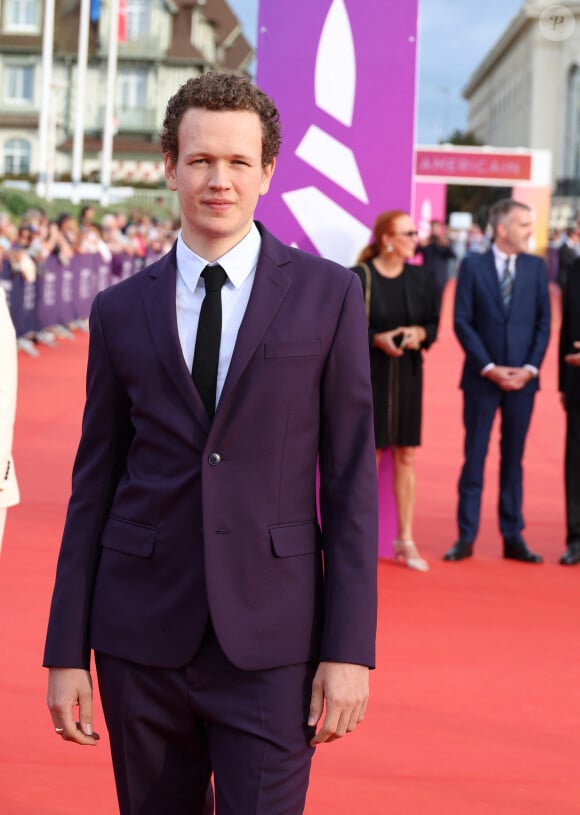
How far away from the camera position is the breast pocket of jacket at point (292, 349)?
288 centimetres

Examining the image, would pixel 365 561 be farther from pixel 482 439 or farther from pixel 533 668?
pixel 482 439

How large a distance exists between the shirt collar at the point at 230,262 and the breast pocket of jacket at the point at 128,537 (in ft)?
1.58

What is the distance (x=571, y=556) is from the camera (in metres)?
8.88

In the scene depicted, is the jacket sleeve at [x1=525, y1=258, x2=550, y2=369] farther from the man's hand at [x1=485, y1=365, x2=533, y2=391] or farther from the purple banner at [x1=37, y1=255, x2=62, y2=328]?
the purple banner at [x1=37, y1=255, x2=62, y2=328]

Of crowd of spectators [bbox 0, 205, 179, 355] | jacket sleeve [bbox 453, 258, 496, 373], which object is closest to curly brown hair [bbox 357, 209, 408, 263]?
jacket sleeve [bbox 453, 258, 496, 373]

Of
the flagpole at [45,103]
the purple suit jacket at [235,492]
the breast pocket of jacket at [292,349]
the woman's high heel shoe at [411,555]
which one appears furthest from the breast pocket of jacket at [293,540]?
the flagpole at [45,103]

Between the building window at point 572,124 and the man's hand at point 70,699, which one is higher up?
the building window at point 572,124

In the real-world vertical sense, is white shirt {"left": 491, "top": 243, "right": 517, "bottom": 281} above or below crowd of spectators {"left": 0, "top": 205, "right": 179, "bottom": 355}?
below

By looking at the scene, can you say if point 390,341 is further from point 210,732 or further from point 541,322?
point 210,732

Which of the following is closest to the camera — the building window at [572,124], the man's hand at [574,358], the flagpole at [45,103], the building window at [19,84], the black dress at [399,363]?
the black dress at [399,363]

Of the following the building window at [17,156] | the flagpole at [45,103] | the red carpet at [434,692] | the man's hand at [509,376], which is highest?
the building window at [17,156]

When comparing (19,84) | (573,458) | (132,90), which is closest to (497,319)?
(573,458)

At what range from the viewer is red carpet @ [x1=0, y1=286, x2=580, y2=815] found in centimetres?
491

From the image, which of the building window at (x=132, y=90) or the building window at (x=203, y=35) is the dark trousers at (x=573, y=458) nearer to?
the building window at (x=203, y=35)
